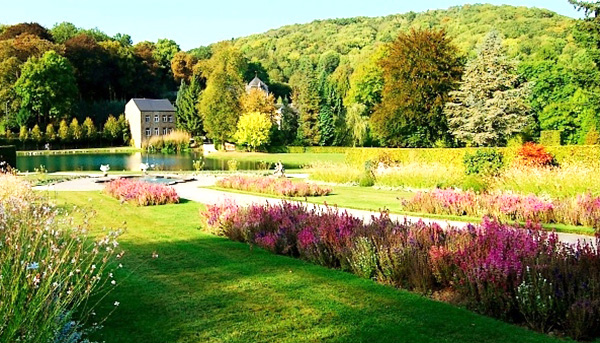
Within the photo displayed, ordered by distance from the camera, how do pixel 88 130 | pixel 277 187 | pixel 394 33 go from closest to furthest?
pixel 277 187
pixel 88 130
pixel 394 33

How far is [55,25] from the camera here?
92.0 m

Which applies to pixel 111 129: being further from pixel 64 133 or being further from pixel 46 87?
pixel 46 87

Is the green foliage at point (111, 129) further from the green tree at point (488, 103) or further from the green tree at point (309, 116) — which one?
the green tree at point (488, 103)

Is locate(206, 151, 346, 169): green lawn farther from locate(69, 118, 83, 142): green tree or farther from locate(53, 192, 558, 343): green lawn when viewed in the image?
locate(53, 192, 558, 343): green lawn

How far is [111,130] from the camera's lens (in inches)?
2655

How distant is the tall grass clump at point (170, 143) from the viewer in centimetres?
6156

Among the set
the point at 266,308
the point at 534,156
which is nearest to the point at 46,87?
the point at 534,156

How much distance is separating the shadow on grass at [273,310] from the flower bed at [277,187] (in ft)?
33.6

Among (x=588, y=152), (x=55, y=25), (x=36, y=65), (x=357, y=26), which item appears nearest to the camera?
(x=588, y=152)

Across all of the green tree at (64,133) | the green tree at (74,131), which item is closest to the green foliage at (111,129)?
the green tree at (74,131)

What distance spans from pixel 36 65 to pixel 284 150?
1198 inches

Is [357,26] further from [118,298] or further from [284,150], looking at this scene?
[118,298]

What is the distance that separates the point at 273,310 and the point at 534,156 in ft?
59.9

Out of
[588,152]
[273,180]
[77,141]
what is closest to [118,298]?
[273,180]
